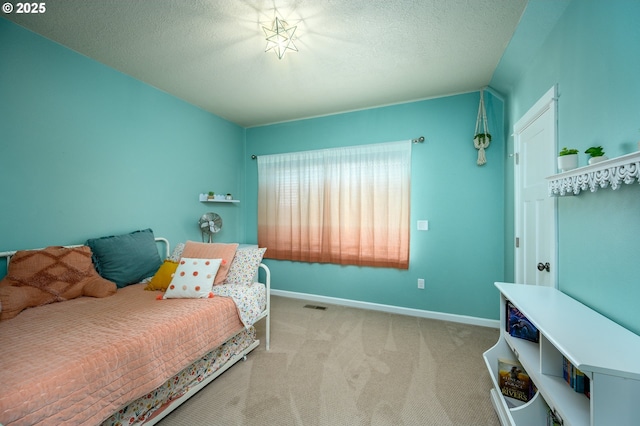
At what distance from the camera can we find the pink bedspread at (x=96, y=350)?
3.27 ft

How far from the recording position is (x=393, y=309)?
3.21 m

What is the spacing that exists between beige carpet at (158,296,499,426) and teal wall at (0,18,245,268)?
1772 mm

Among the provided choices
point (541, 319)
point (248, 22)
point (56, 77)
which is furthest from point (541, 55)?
point (56, 77)

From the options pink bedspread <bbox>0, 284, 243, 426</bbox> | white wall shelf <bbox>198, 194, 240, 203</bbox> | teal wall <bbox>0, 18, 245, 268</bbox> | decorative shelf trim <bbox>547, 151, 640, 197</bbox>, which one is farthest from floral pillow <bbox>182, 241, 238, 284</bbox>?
decorative shelf trim <bbox>547, 151, 640, 197</bbox>

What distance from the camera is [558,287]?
5.22ft

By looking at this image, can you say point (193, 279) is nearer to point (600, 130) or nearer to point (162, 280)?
point (162, 280)

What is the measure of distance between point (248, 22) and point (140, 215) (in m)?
2.18

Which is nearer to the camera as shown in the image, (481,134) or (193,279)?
(193,279)

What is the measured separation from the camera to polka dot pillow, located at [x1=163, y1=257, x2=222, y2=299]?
1.96m

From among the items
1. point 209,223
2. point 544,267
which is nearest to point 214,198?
point 209,223

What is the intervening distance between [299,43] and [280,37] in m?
0.18

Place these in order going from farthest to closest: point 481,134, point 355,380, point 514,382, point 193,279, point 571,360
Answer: point 481,134 < point 193,279 < point 355,380 < point 514,382 < point 571,360

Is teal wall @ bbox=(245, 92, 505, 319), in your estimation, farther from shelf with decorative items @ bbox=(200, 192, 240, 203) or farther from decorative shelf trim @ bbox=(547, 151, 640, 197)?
shelf with decorative items @ bbox=(200, 192, 240, 203)

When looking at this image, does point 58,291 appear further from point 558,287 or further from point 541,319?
point 558,287
